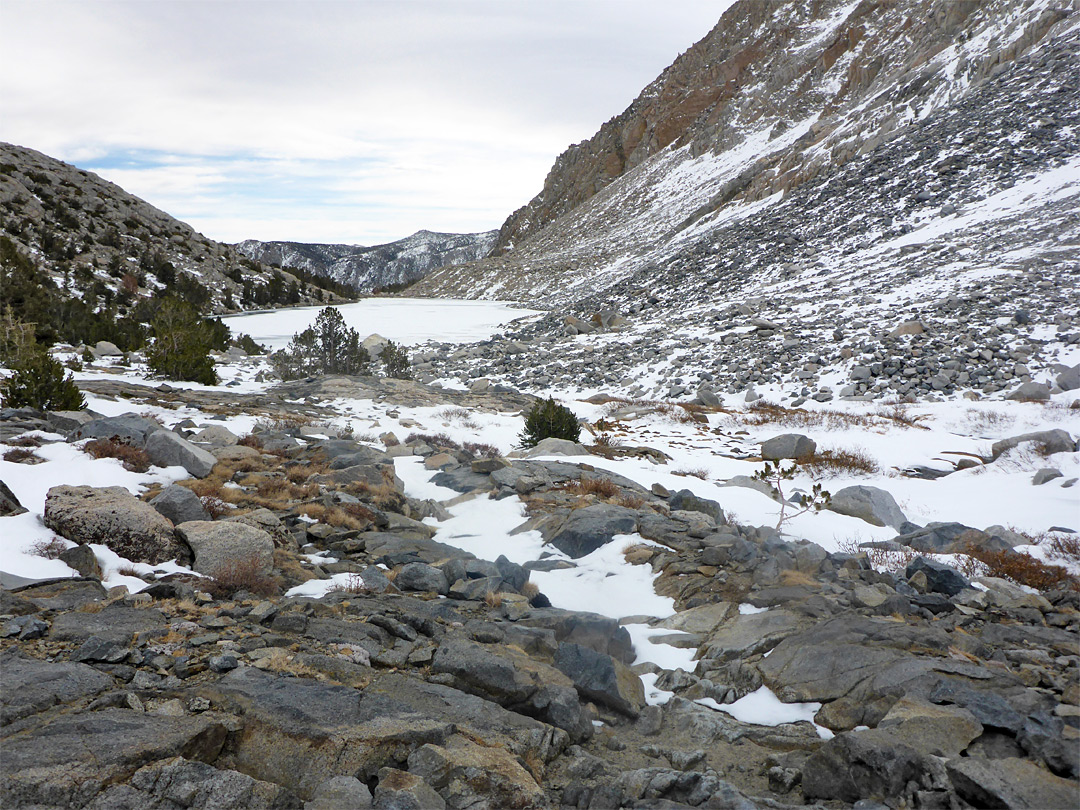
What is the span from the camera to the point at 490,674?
13.6 ft

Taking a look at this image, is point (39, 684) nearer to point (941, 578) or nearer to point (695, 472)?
point (941, 578)

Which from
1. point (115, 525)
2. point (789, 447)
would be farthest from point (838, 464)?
point (115, 525)

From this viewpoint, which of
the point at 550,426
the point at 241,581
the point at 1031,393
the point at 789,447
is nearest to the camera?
the point at 241,581

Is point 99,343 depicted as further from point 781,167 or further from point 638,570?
point 781,167

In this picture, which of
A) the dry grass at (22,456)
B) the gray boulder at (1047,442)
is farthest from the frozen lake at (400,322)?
the gray boulder at (1047,442)

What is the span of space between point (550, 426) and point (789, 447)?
520cm

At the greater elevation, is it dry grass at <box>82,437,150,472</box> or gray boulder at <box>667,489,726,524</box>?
dry grass at <box>82,437,150,472</box>

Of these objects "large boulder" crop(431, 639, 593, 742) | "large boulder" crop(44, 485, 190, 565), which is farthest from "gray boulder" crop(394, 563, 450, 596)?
"large boulder" crop(44, 485, 190, 565)

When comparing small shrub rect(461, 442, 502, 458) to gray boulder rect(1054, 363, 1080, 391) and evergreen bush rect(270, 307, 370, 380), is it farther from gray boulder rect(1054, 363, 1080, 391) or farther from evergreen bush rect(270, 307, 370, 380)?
gray boulder rect(1054, 363, 1080, 391)

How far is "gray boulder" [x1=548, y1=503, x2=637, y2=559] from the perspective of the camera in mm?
7117

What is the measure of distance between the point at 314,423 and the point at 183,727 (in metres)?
10.8

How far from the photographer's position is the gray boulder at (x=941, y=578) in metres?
5.60

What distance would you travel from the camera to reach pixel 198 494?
7.11m

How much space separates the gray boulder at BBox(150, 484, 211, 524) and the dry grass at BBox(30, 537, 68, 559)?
3.29ft
